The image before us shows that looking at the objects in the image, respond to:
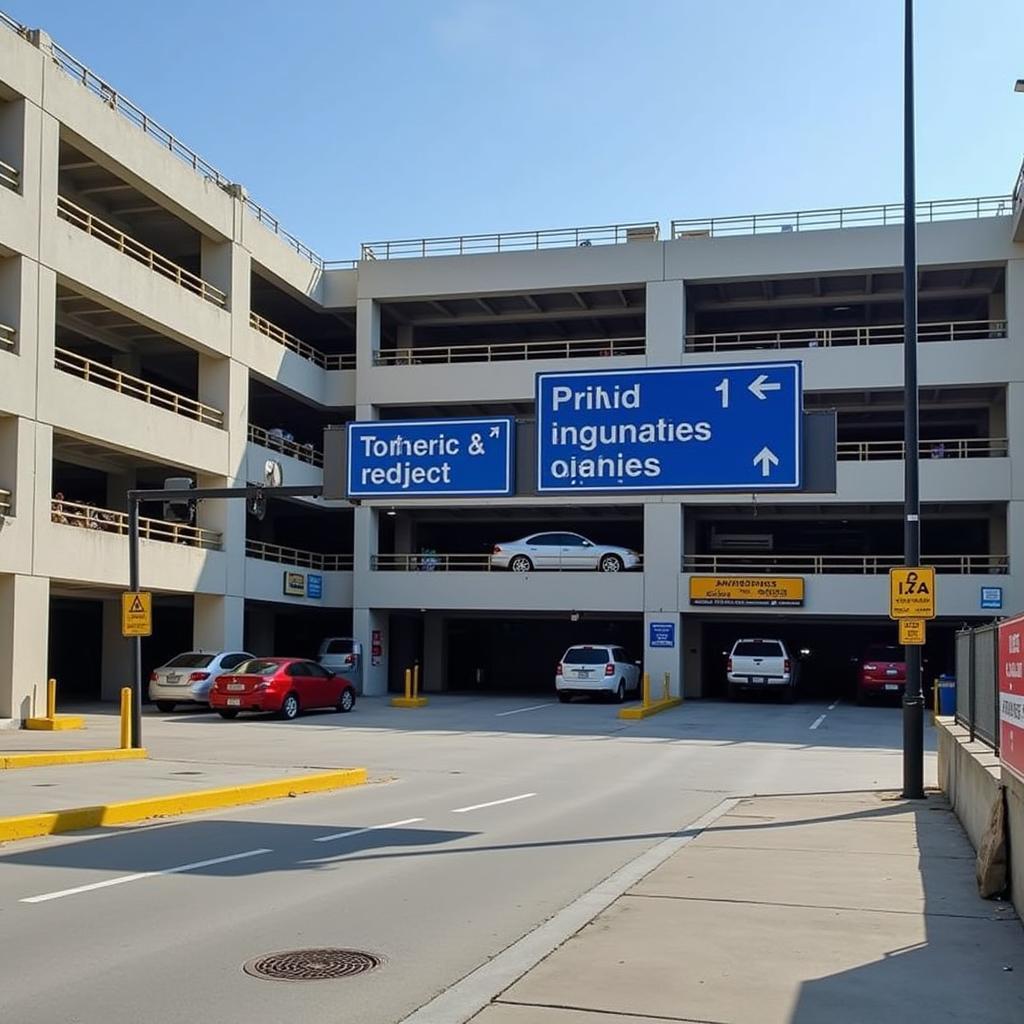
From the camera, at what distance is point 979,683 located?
13.0 metres

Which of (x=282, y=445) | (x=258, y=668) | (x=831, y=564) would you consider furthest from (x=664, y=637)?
(x=258, y=668)

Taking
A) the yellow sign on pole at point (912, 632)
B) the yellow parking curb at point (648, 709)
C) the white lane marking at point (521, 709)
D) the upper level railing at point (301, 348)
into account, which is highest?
the upper level railing at point (301, 348)

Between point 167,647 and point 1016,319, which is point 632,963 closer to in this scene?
point 1016,319

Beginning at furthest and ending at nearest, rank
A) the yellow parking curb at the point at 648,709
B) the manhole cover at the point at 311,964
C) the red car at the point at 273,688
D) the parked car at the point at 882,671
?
the parked car at the point at 882,671
the yellow parking curb at the point at 648,709
the red car at the point at 273,688
the manhole cover at the point at 311,964

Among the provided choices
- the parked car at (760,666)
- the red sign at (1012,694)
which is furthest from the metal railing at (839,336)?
the red sign at (1012,694)

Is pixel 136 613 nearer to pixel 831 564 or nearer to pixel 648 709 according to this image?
pixel 648 709

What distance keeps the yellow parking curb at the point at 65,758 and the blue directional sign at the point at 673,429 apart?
8568 mm

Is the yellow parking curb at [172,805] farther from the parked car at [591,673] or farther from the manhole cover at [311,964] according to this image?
the parked car at [591,673]

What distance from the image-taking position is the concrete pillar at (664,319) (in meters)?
43.0

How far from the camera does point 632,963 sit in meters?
7.00

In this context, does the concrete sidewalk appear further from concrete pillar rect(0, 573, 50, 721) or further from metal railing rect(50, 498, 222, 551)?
metal railing rect(50, 498, 222, 551)

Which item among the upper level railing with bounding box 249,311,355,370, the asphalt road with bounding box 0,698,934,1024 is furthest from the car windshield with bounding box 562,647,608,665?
the asphalt road with bounding box 0,698,934,1024

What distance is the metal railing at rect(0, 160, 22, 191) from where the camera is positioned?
95.8ft

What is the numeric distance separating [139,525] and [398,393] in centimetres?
1236
